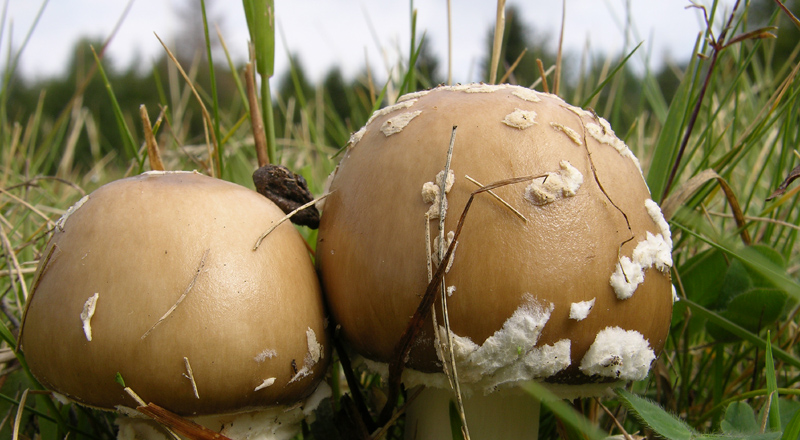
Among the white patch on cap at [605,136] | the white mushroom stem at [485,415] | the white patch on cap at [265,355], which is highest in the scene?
the white patch on cap at [605,136]

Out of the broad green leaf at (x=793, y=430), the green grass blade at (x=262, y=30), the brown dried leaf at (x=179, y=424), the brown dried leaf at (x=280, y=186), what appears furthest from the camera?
the green grass blade at (x=262, y=30)

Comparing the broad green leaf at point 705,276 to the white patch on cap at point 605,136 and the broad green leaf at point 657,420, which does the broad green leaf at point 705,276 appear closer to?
the white patch on cap at point 605,136

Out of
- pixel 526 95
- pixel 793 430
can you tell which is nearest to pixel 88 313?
pixel 526 95

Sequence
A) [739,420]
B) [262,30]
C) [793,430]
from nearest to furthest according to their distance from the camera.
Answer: [793,430] < [739,420] < [262,30]

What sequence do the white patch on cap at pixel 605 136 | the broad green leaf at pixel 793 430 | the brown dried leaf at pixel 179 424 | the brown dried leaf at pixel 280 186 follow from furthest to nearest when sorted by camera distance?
the brown dried leaf at pixel 280 186
the white patch on cap at pixel 605 136
the brown dried leaf at pixel 179 424
the broad green leaf at pixel 793 430

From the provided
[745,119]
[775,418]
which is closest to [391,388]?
[775,418]

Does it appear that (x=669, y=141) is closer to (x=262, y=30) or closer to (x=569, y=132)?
(x=569, y=132)

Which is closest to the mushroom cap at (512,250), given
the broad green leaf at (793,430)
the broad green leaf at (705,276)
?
the broad green leaf at (793,430)
